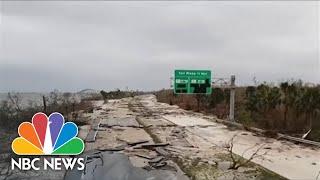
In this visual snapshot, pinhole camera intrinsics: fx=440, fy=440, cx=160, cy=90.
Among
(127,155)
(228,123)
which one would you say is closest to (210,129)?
(228,123)

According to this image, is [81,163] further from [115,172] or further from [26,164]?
[26,164]

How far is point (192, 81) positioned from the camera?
23125mm

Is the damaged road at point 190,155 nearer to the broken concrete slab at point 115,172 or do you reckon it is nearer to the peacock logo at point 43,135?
the broken concrete slab at point 115,172

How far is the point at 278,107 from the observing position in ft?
69.1

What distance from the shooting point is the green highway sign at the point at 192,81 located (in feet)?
75.5

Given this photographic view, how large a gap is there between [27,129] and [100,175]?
5.71 feet

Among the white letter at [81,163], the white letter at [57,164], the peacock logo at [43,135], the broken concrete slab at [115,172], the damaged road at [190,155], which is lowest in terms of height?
the damaged road at [190,155]

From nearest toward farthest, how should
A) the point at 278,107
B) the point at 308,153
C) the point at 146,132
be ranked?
the point at 308,153, the point at 146,132, the point at 278,107

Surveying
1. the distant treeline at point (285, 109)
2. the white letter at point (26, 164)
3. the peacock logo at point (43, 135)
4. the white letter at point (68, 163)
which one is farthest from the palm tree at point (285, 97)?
the white letter at point (26, 164)

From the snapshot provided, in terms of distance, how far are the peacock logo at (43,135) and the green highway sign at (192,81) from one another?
1430 centimetres

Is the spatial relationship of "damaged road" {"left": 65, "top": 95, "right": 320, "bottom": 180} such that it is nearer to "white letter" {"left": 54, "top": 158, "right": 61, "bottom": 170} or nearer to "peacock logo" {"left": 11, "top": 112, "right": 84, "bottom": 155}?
"white letter" {"left": 54, "top": 158, "right": 61, "bottom": 170}

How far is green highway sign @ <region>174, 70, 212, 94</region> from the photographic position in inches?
906

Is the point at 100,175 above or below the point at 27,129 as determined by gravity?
below

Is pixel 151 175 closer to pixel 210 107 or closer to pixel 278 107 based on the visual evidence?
pixel 278 107
